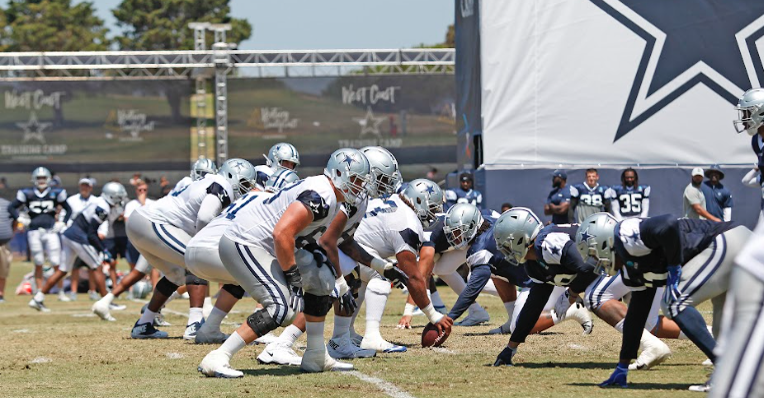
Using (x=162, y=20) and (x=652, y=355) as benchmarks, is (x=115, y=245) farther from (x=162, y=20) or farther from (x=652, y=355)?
(x=162, y=20)

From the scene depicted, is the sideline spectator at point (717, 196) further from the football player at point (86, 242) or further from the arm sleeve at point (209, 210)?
the football player at point (86, 242)

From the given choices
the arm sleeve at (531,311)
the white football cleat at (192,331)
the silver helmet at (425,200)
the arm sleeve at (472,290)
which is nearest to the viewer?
the arm sleeve at (531,311)

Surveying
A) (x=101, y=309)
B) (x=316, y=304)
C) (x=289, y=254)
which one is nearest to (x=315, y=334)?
(x=316, y=304)

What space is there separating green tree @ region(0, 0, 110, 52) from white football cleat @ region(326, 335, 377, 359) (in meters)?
49.0

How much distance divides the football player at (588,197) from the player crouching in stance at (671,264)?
367 inches

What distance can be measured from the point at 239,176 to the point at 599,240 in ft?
16.5

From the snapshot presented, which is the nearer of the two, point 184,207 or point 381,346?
point 381,346

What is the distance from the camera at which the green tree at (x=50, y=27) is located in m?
54.8

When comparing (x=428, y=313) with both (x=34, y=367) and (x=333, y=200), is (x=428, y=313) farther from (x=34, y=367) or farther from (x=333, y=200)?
(x=34, y=367)

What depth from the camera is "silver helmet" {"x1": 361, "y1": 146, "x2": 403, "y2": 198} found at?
785 cm


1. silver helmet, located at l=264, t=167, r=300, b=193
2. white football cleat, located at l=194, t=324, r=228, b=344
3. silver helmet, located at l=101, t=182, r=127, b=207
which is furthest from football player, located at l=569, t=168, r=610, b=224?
white football cleat, located at l=194, t=324, r=228, b=344

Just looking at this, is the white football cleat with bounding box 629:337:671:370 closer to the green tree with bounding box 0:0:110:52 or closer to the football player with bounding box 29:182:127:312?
the football player with bounding box 29:182:127:312

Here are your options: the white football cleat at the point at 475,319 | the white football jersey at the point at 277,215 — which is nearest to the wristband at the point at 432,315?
the white football jersey at the point at 277,215

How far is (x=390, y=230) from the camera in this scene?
31.8 ft
